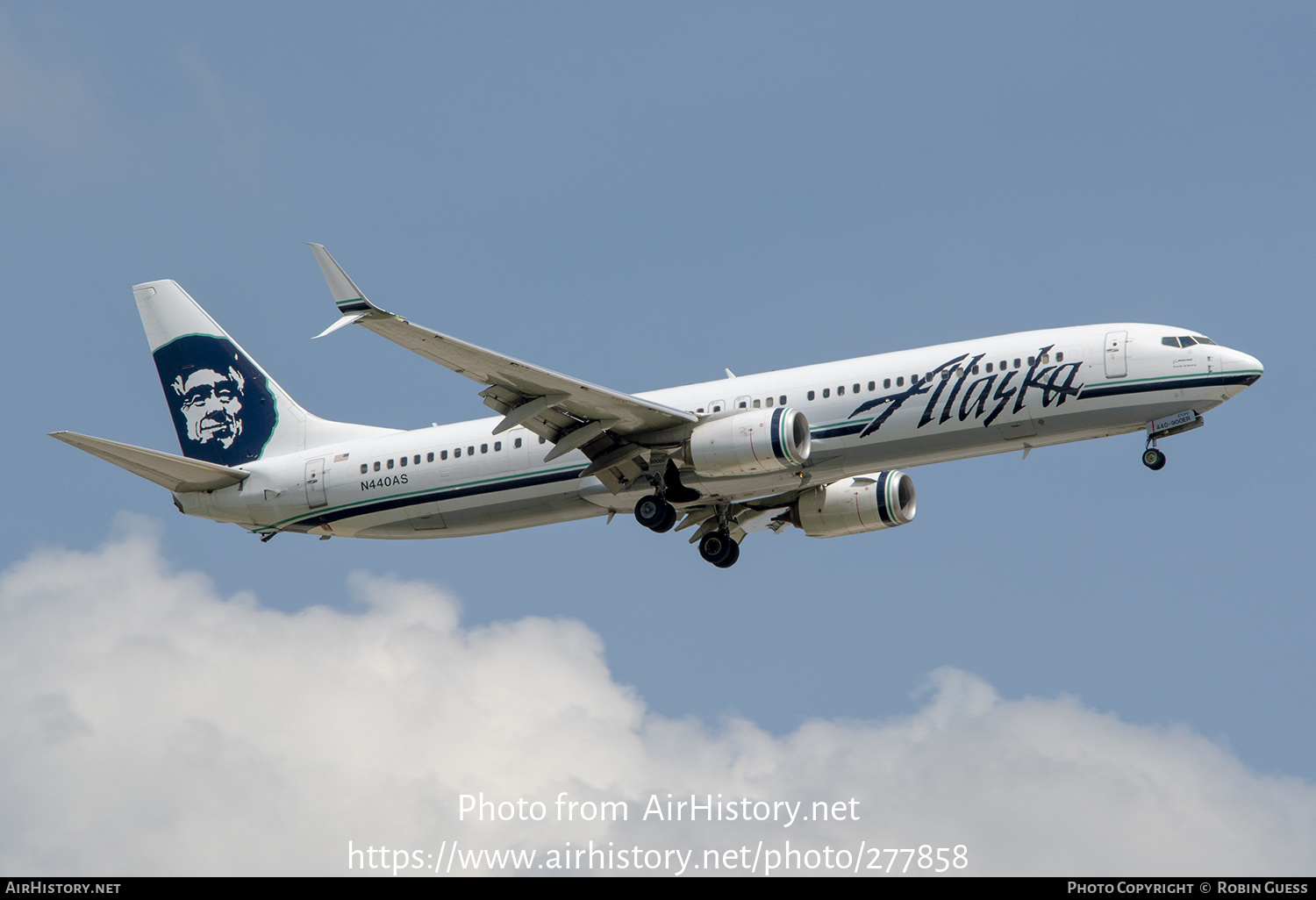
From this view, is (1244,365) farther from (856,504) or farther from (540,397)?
(540,397)

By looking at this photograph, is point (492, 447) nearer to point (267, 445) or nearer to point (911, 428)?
point (267, 445)

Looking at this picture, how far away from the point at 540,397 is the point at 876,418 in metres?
8.56

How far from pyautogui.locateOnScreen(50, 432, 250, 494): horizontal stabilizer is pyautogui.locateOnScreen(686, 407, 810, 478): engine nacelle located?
1473 cm

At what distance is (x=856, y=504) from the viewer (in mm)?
42031

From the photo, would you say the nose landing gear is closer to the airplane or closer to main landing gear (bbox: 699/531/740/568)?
the airplane

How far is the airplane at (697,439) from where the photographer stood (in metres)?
35.3

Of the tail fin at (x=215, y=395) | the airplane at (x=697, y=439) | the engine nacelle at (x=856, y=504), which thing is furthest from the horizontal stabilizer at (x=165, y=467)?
the engine nacelle at (x=856, y=504)

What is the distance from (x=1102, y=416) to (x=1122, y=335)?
2.23 meters

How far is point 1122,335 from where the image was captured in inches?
1421

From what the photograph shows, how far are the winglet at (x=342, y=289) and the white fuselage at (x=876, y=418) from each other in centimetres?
955

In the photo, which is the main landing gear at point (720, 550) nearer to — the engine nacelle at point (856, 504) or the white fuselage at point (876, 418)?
the engine nacelle at point (856, 504)

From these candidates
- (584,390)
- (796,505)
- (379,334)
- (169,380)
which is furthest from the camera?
(169,380)
